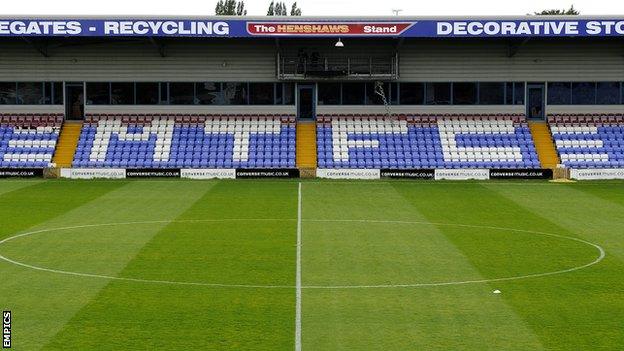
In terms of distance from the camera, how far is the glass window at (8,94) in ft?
177

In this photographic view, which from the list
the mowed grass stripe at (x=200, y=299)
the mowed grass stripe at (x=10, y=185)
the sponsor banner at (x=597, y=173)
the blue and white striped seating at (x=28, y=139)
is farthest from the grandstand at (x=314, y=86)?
the mowed grass stripe at (x=200, y=299)

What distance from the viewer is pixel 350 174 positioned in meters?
47.4

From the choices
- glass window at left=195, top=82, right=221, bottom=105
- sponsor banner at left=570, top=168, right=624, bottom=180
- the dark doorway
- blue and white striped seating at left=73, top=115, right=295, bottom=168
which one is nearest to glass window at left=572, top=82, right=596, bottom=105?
the dark doorway

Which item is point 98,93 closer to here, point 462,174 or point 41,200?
point 41,200

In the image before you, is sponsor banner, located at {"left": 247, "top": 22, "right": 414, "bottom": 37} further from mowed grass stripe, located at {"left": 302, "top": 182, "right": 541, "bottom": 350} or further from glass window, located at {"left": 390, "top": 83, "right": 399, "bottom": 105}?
mowed grass stripe, located at {"left": 302, "top": 182, "right": 541, "bottom": 350}

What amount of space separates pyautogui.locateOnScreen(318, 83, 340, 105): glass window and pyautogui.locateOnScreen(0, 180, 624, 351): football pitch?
17.4 m

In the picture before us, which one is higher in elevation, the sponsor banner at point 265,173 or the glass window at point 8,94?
the glass window at point 8,94

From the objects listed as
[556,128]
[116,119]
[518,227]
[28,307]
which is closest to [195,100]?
[116,119]

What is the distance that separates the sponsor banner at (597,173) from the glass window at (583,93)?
7.85 meters

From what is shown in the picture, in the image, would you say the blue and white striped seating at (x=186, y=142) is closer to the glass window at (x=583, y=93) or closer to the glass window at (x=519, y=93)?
the glass window at (x=519, y=93)

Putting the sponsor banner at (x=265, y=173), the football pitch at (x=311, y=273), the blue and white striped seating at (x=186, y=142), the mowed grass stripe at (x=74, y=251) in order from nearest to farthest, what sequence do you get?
the football pitch at (x=311, y=273) < the mowed grass stripe at (x=74, y=251) < the sponsor banner at (x=265, y=173) < the blue and white striped seating at (x=186, y=142)

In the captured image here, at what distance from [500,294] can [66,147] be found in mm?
35886

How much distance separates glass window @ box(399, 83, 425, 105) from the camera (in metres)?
54.0

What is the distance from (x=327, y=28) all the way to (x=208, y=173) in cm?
1013
